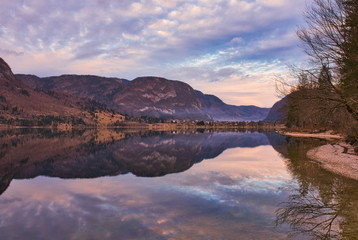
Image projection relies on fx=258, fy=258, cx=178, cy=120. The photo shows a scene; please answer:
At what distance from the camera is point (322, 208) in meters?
15.3

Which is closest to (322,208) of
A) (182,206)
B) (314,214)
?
(314,214)

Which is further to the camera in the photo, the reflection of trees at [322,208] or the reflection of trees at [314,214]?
the reflection of trees at [314,214]

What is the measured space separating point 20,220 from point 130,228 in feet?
21.3

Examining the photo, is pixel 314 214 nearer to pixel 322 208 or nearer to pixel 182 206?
pixel 322 208

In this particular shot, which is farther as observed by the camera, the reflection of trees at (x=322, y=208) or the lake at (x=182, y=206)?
the lake at (x=182, y=206)

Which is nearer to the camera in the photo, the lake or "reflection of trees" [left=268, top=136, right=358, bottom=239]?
"reflection of trees" [left=268, top=136, right=358, bottom=239]

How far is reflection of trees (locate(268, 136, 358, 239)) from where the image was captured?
12.2 m

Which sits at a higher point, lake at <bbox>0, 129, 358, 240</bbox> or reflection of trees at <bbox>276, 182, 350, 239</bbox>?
Answer: reflection of trees at <bbox>276, 182, 350, 239</bbox>

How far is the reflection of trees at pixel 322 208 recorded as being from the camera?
1216cm

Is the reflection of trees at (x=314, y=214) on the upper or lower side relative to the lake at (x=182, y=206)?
upper

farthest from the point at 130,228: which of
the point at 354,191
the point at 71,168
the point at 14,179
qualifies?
the point at 71,168

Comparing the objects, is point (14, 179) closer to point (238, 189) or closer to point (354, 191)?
point (238, 189)

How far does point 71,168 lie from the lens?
35.7 metres

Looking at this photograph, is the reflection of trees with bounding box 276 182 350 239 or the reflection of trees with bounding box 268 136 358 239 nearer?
the reflection of trees with bounding box 268 136 358 239
